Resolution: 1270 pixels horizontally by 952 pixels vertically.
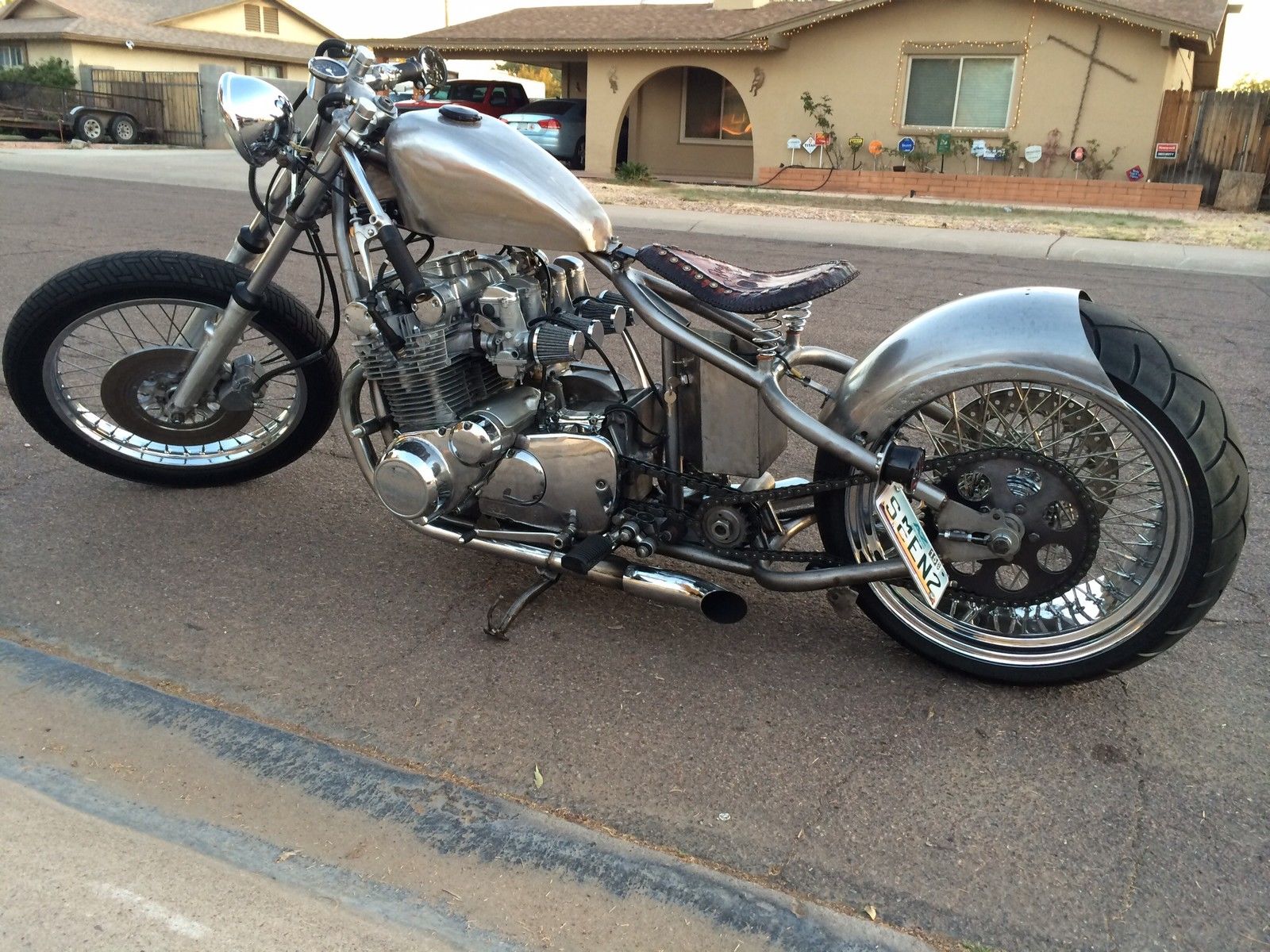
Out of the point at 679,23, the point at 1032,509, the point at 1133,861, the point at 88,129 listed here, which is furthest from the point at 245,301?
the point at 88,129

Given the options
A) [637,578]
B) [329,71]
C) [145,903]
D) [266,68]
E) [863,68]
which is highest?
[266,68]

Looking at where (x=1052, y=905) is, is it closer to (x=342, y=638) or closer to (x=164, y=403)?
(x=342, y=638)

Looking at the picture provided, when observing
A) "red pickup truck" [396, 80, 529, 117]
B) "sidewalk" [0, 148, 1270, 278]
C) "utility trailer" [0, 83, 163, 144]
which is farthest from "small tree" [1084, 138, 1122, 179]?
"utility trailer" [0, 83, 163, 144]

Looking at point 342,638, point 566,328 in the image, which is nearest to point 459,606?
point 342,638

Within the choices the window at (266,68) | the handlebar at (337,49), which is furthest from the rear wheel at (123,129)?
the handlebar at (337,49)

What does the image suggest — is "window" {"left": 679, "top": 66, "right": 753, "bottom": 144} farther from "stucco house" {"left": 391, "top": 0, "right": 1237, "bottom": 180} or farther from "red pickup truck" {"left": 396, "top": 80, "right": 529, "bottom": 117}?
"red pickup truck" {"left": 396, "top": 80, "right": 529, "bottom": 117}

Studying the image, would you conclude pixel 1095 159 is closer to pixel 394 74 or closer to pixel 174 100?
pixel 394 74

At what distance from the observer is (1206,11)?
685 inches

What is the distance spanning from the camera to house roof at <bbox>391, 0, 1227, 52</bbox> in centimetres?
1659

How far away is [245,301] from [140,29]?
4091cm

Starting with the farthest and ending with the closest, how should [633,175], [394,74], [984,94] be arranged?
[633,175] → [984,94] → [394,74]

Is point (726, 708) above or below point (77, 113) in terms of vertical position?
below

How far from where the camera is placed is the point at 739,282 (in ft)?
9.43

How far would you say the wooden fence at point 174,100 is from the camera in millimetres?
29422
